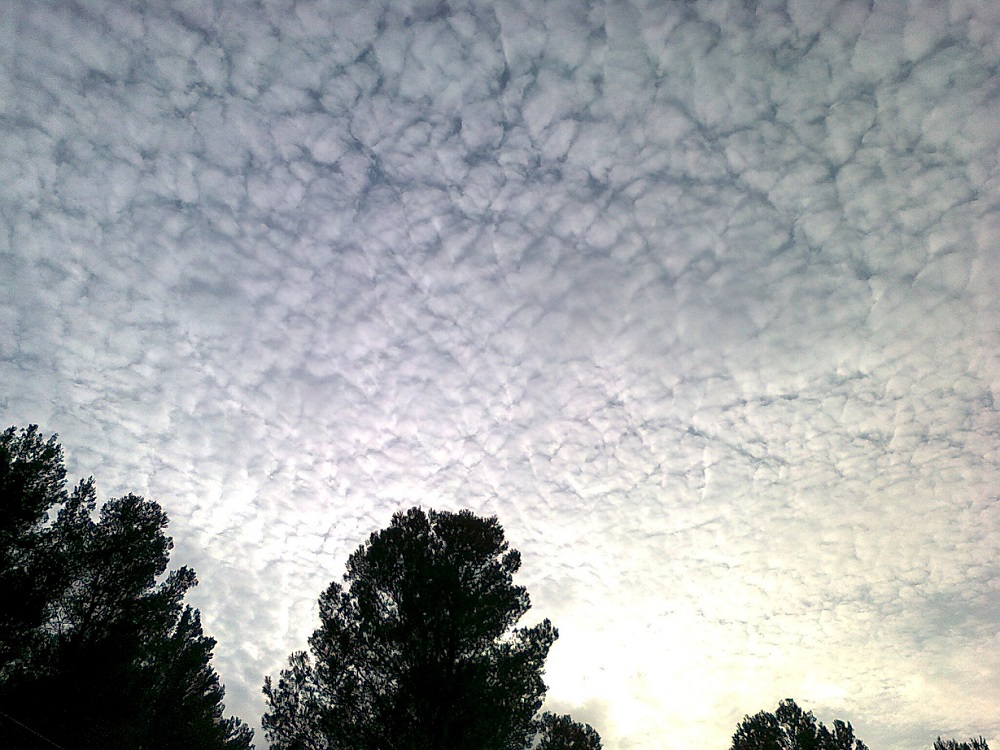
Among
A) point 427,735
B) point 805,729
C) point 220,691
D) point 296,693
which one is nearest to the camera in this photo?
point 427,735

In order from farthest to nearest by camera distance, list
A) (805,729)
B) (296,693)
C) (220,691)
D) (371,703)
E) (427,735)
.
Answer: (220,691) < (805,729) < (296,693) < (371,703) < (427,735)

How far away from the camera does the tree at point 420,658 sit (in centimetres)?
1510

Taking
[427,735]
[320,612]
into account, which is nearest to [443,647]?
[427,735]

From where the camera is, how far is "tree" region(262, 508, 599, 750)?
49.5 feet

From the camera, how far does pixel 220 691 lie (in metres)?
27.8

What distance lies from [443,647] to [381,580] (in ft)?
10.6

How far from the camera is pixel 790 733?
25.8 m

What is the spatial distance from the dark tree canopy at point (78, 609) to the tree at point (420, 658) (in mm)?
5496

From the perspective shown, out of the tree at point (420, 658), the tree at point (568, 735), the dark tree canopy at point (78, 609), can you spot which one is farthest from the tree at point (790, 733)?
the dark tree canopy at point (78, 609)

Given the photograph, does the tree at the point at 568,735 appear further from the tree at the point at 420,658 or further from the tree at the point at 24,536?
the tree at the point at 24,536

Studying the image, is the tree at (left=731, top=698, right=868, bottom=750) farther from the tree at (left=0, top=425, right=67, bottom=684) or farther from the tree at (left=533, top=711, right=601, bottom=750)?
the tree at (left=0, top=425, right=67, bottom=684)

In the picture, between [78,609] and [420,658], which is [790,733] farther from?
[78,609]

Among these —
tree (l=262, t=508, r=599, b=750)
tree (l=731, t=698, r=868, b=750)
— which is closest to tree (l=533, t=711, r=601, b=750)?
tree (l=731, t=698, r=868, b=750)

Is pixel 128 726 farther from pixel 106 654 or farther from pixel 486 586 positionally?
pixel 486 586
